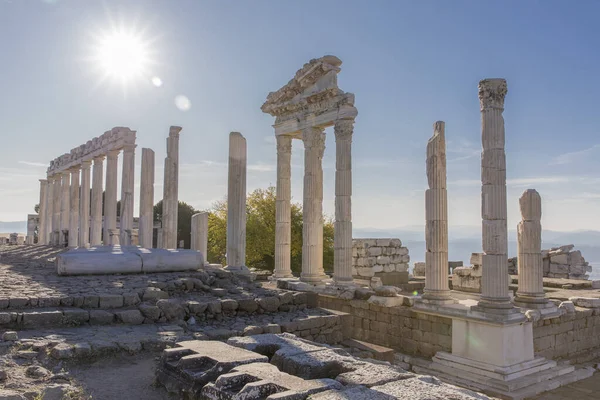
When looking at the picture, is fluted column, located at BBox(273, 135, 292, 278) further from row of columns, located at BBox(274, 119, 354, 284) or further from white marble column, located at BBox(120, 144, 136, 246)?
white marble column, located at BBox(120, 144, 136, 246)

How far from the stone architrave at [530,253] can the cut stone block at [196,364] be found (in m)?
9.91

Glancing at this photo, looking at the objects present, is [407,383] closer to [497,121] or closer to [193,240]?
[497,121]

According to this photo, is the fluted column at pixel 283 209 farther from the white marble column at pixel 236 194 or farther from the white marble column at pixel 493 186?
the white marble column at pixel 493 186

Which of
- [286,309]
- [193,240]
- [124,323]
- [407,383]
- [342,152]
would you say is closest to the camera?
[407,383]

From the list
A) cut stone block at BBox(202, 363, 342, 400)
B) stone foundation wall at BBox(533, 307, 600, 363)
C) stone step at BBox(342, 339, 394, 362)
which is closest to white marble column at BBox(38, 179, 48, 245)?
stone step at BBox(342, 339, 394, 362)

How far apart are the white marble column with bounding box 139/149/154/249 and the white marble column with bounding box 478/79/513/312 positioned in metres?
15.5

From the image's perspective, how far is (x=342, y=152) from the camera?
16.5 meters

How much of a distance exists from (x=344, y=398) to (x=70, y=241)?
29.0 meters

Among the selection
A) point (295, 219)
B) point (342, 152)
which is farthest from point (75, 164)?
point (342, 152)

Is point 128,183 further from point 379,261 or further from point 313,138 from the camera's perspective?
point 379,261

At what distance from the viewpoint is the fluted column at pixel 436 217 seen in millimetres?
13516

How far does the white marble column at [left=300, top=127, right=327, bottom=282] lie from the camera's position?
17.6 m

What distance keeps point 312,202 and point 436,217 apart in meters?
5.18

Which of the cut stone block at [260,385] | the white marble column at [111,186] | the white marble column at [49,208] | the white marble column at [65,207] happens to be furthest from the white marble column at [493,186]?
the white marble column at [49,208]
